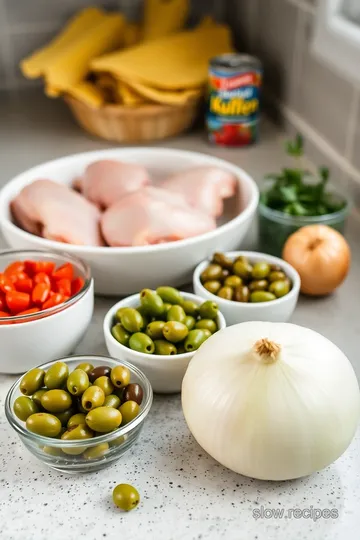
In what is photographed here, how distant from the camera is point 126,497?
62 centimetres

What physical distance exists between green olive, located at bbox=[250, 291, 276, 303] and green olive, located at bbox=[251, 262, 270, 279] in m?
0.03

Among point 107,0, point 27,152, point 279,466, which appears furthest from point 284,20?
point 279,466

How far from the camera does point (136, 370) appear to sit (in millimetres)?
724

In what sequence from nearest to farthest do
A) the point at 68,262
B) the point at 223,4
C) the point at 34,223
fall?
1. the point at 68,262
2. the point at 34,223
3. the point at 223,4

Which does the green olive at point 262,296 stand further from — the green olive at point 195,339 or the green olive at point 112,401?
the green olive at point 112,401

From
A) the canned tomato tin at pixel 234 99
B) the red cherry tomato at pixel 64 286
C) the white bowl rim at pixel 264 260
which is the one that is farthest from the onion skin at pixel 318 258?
the canned tomato tin at pixel 234 99

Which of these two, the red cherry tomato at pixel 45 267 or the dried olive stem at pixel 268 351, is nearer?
the dried olive stem at pixel 268 351

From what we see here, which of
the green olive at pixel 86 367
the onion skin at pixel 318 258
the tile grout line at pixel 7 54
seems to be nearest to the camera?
the green olive at pixel 86 367

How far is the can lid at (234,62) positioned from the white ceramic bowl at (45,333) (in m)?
0.81

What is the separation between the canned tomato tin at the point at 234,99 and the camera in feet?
4.65

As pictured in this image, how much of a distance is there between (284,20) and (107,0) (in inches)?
22.9

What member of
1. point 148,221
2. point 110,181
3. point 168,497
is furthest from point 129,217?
point 168,497

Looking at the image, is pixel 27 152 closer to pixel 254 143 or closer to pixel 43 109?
pixel 43 109

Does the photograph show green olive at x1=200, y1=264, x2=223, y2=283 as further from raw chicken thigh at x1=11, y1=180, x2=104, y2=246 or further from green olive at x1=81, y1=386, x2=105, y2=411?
green olive at x1=81, y1=386, x2=105, y2=411
